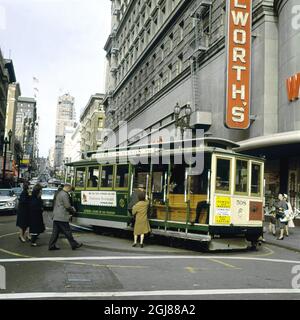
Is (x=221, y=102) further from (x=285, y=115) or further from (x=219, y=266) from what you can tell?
(x=219, y=266)

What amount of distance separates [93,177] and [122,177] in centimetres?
204

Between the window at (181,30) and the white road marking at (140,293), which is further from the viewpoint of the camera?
the window at (181,30)

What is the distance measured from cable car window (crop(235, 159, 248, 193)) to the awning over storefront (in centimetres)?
686

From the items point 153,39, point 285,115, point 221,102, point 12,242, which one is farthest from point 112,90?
point 12,242

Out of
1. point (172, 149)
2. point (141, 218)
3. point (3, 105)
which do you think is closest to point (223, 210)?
point (141, 218)

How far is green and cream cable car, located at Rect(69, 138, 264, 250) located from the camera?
13.3 metres

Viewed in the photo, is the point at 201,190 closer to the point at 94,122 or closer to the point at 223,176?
the point at 223,176

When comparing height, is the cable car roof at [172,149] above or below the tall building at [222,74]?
below

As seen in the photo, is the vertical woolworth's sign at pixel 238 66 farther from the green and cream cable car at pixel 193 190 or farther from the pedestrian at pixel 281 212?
the green and cream cable car at pixel 193 190

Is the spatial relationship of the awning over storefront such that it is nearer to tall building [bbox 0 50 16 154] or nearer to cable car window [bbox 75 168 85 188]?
cable car window [bbox 75 168 85 188]

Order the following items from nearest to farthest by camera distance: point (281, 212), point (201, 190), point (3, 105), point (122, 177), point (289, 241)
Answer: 1. point (201, 190)
2. point (122, 177)
3. point (289, 241)
4. point (281, 212)
5. point (3, 105)

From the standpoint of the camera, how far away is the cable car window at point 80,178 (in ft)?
60.8

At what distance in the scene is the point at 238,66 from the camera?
2402 cm

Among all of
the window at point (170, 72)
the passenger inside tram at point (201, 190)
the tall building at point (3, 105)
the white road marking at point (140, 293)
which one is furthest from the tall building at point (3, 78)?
the white road marking at point (140, 293)
